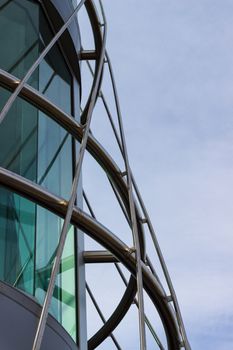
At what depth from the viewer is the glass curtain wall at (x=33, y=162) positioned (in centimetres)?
673

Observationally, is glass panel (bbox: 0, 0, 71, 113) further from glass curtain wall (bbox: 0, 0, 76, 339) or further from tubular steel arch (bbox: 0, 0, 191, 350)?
tubular steel arch (bbox: 0, 0, 191, 350)

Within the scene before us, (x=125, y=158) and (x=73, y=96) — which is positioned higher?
(x=73, y=96)

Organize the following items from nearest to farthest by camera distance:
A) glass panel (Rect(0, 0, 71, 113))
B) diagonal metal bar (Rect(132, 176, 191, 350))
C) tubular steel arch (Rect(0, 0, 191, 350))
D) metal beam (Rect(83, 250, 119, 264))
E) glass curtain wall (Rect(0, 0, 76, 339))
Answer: tubular steel arch (Rect(0, 0, 191, 350))
glass curtain wall (Rect(0, 0, 76, 339))
diagonal metal bar (Rect(132, 176, 191, 350))
glass panel (Rect(0, 0, 71, 113))
metal beam (Rect(83, 250, 119, 264))

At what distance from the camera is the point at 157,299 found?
7.59m

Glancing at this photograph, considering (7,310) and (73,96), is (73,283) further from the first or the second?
(73,96)

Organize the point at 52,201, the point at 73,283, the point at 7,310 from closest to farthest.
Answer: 1. the point at 7,310
2. the point at 52,201
3. the point at 73,283

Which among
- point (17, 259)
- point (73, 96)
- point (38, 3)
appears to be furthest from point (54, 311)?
point (38, 3)

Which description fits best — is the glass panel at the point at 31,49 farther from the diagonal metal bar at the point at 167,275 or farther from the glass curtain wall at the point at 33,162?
the diagonal metal bar at the point at 167,275

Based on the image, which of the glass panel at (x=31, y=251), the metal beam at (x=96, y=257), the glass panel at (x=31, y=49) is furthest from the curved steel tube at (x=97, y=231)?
the glass panel at (x=31, y=49)

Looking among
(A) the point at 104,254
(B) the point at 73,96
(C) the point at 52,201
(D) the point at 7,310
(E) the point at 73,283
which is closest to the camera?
(D) the point at 7,310

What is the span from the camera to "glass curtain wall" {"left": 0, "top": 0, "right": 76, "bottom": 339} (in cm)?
673

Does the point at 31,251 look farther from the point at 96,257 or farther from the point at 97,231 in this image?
the point at 96,257

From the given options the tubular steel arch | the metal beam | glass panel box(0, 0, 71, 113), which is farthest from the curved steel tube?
glass panel box(0, 0, 71, 113)

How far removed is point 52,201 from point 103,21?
4.78m
